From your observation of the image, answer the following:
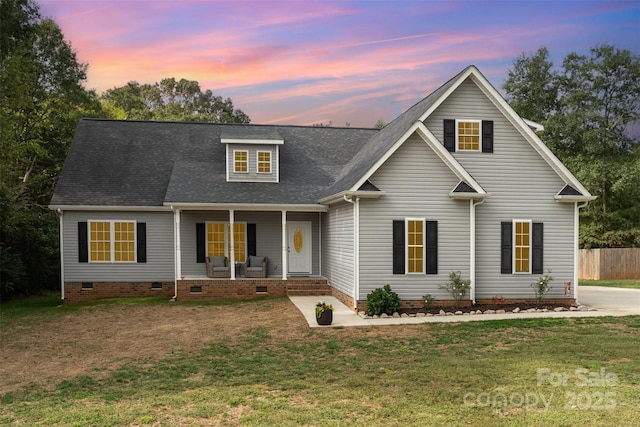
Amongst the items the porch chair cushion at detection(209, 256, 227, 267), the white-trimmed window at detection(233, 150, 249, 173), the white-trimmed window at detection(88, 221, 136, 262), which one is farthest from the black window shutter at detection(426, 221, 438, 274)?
the white-trimmed window at detection(88, 221, 136, 262)

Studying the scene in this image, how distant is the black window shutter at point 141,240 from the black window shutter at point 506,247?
12.7 metres

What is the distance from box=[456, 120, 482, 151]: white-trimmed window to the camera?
15.4 m

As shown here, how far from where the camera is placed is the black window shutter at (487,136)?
1542cm

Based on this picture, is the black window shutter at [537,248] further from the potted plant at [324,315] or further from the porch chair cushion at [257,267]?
the porch chair cushion at [257,267]

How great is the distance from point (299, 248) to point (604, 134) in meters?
23.1

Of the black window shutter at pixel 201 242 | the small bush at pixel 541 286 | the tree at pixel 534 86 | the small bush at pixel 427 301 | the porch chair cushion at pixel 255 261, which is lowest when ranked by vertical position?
the small bush at pixel 427 301

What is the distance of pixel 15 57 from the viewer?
1823cm

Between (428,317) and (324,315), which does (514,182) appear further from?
(324,315)

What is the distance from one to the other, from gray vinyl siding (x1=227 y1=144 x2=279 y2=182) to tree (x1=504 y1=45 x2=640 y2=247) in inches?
822

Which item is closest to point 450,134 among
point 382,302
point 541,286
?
point 541,286

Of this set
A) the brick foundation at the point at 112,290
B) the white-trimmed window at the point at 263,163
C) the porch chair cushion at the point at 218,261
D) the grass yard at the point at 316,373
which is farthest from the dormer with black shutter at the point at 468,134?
the brick foundation at the point at 112,290

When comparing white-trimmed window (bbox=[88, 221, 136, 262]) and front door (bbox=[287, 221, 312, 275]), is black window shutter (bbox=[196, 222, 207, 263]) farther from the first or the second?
front door (bbox=[287, 221, 312, 275])

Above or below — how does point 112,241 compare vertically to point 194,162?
below

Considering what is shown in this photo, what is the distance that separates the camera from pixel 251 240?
1955 cm
